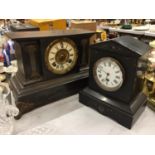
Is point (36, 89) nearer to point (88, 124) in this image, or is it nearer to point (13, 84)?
point (13, 84)

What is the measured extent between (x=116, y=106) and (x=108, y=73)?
0.12 meters

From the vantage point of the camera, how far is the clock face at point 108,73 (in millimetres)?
607

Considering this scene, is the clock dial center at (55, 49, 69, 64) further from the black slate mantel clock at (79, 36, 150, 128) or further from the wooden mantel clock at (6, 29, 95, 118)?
the black slate mantel clock at (79, 36, 150, 128)

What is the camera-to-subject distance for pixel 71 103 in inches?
29.5

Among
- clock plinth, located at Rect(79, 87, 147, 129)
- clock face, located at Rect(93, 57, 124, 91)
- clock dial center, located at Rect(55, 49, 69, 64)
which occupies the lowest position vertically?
clock plinth, located at Rect(79, 87, 147, 129)

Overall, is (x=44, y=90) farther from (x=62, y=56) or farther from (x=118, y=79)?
(x=118, y=79)

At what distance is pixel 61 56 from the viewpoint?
2.34ft

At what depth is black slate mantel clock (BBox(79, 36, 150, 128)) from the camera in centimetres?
58

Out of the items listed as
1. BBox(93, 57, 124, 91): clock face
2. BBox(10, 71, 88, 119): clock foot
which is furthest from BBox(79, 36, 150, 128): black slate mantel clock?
BBox(10, 71, 88, 119): clock foot

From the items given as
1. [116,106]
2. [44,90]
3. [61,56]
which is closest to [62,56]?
[61,56]

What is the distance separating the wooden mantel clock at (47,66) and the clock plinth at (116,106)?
0.10 meters

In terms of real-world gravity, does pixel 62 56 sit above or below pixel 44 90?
above

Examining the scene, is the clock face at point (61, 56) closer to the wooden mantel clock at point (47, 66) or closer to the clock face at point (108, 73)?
the wooden mantel clock at point (47, 66)
